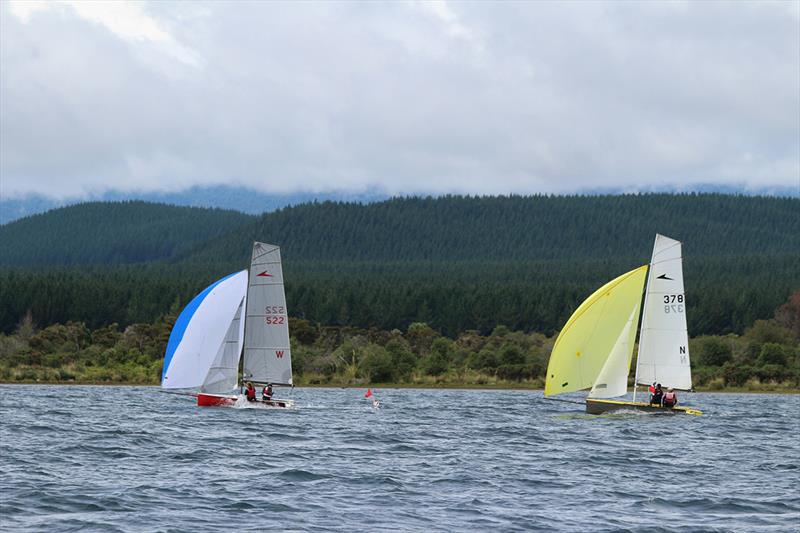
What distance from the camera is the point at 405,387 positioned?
83562mm

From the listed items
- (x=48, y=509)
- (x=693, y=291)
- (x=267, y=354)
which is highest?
(x=693, y=291)

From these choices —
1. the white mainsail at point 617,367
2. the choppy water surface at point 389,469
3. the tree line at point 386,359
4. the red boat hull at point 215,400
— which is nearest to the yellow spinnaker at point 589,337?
the white mainsail at point 617,367

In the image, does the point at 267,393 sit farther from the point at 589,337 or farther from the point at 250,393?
the point at 589,337

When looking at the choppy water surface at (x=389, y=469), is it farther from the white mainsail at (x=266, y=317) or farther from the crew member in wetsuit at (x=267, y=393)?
the white mainsail at (x=266, y=317)

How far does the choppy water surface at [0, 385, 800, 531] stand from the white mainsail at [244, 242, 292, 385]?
7.54 feet

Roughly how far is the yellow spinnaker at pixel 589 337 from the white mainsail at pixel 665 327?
27.9 inches

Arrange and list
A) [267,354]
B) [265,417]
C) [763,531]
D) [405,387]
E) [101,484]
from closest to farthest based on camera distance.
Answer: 1. [763,531]
2. [101,484]
3. [265,417]
4. [267,354]
5. [405,387]

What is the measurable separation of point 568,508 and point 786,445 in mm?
18406

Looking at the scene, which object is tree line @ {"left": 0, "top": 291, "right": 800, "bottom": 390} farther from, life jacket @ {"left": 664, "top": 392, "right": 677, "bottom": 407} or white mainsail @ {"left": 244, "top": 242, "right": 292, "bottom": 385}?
life jacket @ {"left": 664, "top": 392, "right": 677, "bottom": 407}

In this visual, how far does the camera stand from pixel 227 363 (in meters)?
55.6

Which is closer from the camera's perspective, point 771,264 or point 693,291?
point 693,291

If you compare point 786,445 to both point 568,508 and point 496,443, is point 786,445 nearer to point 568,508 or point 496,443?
point 496,443

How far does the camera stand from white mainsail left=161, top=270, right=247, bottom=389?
5425 centimetres

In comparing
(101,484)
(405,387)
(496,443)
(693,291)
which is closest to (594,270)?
(693,291)
